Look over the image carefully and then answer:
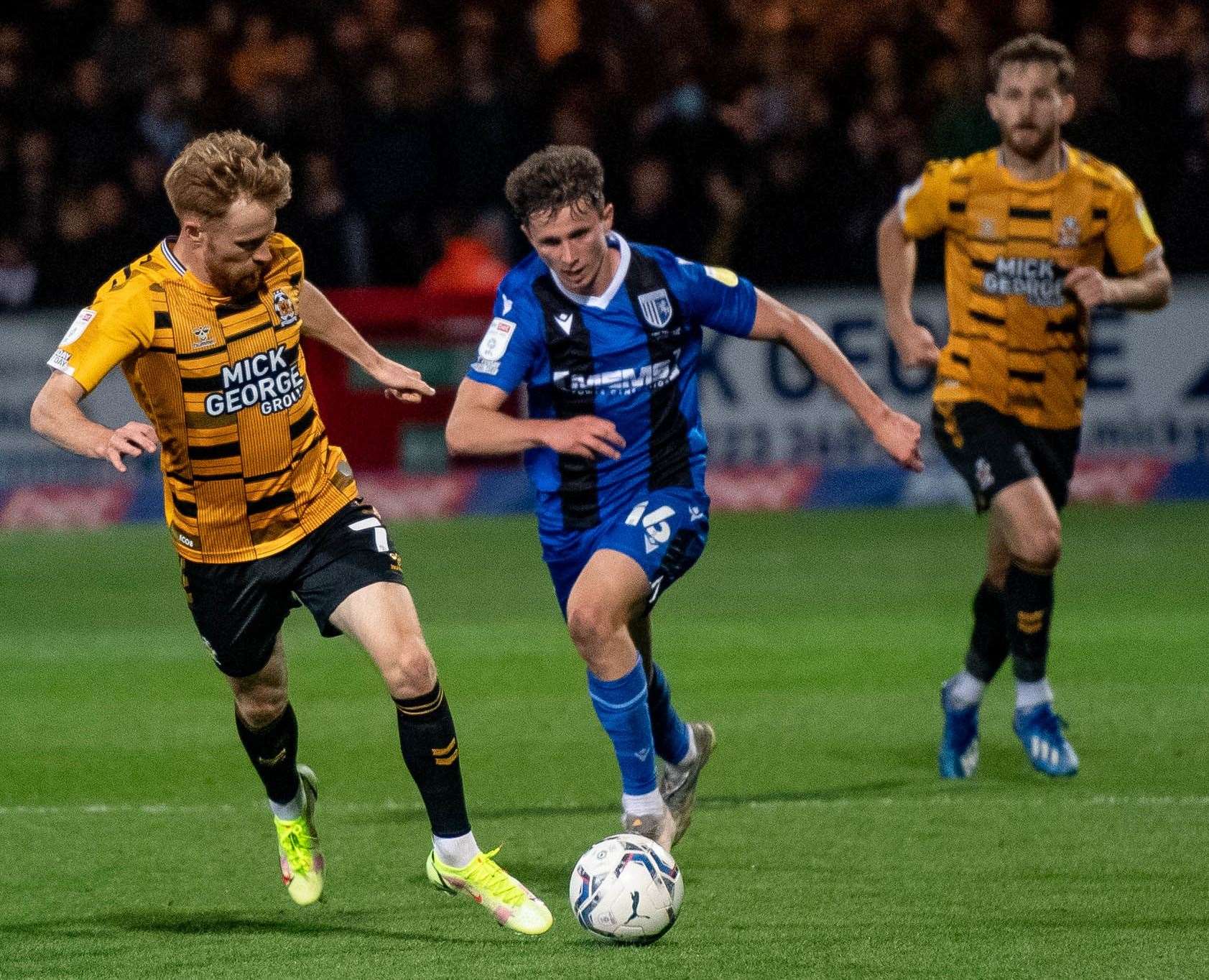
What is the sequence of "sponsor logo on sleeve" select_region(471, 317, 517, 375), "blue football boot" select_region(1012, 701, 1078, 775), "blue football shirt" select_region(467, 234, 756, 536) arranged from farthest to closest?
"blue football boot" select_region(1012, 701, 1078, 775)
"blue football shirt" select_region(467, 234, 756, 536)
"sponsor logo on sleeve" select_region(471, 317, 517, 375)

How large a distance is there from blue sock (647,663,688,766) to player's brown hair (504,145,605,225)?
1.53m

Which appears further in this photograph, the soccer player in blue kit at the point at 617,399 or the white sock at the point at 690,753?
the white sock at the point at 690,753

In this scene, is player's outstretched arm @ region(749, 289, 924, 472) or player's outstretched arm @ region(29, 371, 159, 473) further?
player's outstretched arm @ region(749, 289, 924, 472)

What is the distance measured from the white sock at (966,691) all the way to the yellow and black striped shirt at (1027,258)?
97cm

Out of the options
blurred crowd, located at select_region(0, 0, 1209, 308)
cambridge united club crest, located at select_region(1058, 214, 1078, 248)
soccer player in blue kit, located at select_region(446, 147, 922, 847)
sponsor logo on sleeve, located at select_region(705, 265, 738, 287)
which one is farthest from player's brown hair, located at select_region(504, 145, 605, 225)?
blurred crowd, located at select_region(0, 0, 1209, 308)

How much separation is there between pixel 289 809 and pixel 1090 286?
325cm

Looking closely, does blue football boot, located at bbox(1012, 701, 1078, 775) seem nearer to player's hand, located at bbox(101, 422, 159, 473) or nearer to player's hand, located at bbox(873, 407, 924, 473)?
player's hand, located at bbox(873, 407, 924, 473)

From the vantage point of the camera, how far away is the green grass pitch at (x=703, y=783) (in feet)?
16.4

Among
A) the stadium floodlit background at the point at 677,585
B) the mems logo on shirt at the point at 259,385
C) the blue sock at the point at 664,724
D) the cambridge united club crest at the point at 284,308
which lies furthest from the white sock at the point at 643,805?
the cambridge united club crest at the point at 284,308

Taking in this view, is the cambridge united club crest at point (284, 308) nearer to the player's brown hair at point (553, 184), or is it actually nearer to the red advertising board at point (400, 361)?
the player's brown hair at point (553, 184)

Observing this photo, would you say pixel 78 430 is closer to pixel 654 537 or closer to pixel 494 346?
pixel 494 346

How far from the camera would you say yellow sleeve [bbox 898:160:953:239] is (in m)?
7.52

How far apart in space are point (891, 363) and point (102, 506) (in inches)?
213

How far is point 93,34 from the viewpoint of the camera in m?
15.9
